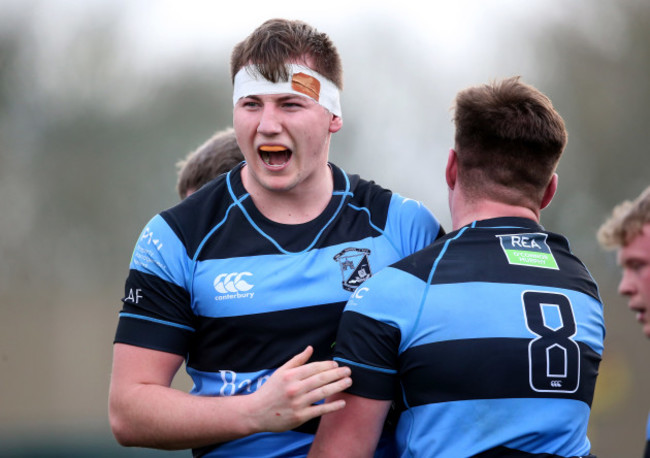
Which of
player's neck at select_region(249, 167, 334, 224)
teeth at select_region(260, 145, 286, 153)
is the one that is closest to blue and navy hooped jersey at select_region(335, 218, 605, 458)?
player's neck at select_region(249, 167, 334, 224)

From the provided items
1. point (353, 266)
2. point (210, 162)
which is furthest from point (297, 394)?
point (210, 162)

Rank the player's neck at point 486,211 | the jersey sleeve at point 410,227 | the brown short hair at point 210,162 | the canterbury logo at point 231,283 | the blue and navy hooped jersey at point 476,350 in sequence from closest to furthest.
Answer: the blue and navy hooped jersey at point 476,350 → the player's neck at point 486,211 → the canterbury logo at point 231,283 → the jersey sleeve at point 410,227 → the brown short hair at point 210,162

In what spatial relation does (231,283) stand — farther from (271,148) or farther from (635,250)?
(635,250)

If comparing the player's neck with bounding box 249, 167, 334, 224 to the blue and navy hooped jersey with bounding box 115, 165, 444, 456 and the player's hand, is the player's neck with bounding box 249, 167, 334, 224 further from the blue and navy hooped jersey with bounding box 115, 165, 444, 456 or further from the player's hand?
the player's hand

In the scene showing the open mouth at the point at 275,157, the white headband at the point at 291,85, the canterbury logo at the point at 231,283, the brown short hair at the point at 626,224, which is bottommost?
the canterbury logo at the point at 231,283

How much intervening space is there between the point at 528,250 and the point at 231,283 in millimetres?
1001

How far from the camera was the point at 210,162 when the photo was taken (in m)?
3.84

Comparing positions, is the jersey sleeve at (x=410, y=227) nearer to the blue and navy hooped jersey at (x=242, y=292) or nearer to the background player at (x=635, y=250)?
the blue and navy hooped jersey at (x=242, y=292)

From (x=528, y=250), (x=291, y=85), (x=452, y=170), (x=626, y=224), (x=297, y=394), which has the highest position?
(x=291, y=85)

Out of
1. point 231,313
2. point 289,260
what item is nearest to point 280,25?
point 289,260

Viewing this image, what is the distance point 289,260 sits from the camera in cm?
294

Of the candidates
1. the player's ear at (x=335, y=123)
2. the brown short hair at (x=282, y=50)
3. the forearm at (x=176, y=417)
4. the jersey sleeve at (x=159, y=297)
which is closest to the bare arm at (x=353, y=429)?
the forearm at (x=176, y=417)

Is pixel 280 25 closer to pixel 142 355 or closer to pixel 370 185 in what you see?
pixel 370 185

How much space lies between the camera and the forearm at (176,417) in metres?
2.62
